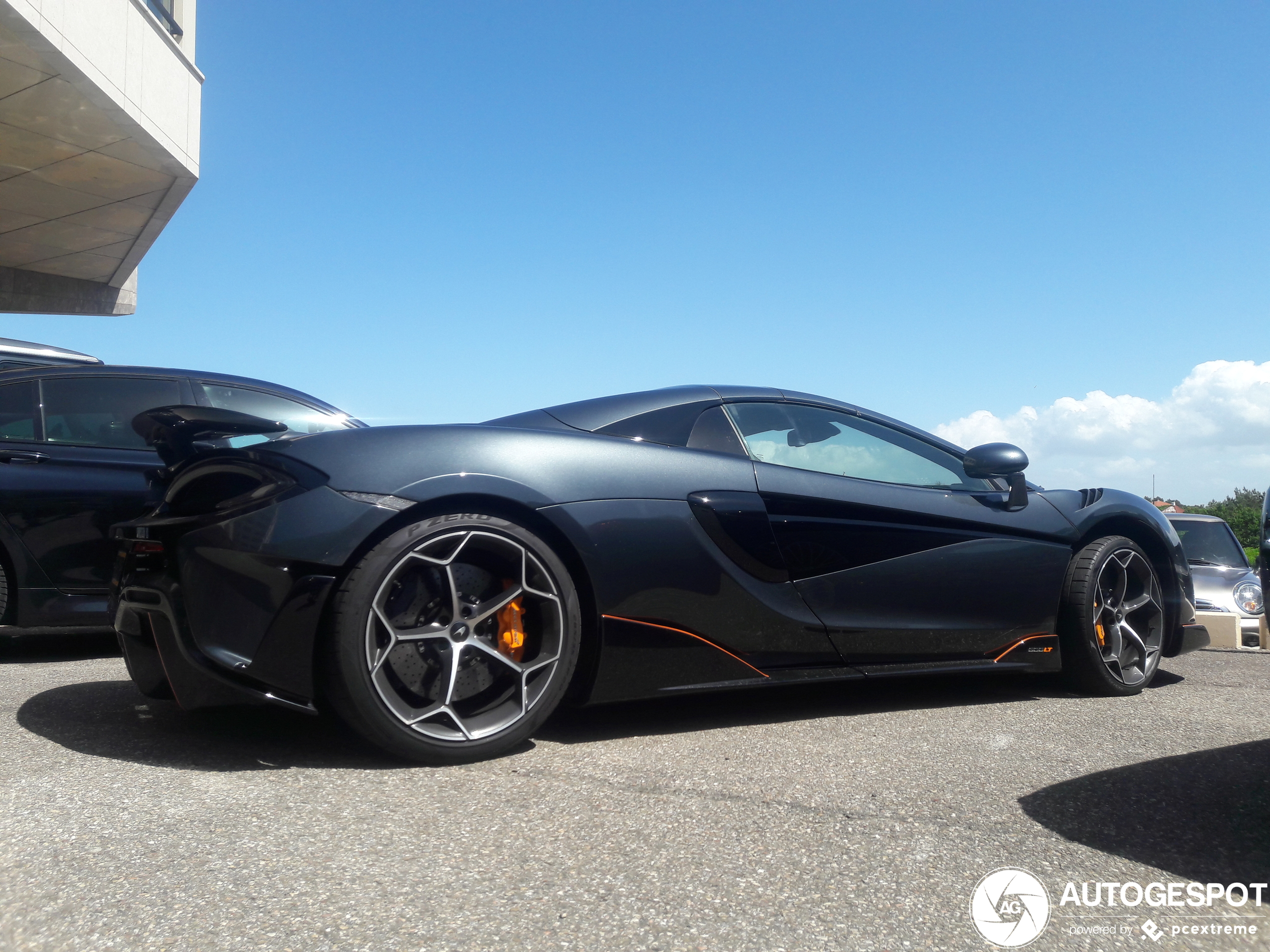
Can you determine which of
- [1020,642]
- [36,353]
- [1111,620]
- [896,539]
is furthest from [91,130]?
[1111,620]

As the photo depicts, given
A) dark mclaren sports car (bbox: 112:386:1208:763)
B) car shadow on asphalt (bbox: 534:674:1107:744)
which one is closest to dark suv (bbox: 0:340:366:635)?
dark mclaren sports car (bbox: 112:386:1208:763)

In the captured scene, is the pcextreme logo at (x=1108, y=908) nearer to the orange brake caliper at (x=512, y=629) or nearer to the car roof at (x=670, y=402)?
the orange brake caliper at (x=512, y=629)

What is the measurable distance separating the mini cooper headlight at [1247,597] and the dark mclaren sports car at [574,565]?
14.3ft

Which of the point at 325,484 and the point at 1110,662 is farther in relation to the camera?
the point at 1110,662

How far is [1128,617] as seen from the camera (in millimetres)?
4230

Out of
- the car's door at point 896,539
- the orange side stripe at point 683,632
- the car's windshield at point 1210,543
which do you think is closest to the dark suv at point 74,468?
the orange side stripe at point 683,632

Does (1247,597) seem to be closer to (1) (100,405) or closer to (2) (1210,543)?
(2) (1210,543)

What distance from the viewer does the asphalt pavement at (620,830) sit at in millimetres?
1695

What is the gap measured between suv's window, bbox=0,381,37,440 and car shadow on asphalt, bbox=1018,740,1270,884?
452 centimetres

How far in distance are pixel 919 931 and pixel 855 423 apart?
2.45m

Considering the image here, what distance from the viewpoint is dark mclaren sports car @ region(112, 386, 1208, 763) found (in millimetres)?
2625

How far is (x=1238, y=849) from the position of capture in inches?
84.7

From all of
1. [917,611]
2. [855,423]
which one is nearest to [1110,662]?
[917,611]

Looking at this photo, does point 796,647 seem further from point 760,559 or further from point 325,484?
point 325,484
